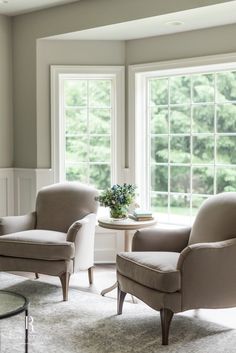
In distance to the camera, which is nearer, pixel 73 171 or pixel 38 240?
pixel 38 240

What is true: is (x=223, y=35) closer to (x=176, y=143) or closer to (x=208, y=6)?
(x=208, y=6)

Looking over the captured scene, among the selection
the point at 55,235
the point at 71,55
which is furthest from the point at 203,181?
the point at 71,55

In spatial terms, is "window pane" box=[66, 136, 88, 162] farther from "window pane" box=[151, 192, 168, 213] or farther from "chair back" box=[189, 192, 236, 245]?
"chair back" box=[189, 192, 236, 245]

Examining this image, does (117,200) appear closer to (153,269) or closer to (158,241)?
(158,241)

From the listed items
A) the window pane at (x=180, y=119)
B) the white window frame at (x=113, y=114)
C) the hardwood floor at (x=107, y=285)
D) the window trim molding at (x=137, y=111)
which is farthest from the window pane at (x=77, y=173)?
the window pane at (x=180, y=119)

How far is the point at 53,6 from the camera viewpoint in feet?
17.4

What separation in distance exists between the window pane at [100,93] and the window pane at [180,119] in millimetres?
735

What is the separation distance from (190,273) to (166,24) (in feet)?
8.04

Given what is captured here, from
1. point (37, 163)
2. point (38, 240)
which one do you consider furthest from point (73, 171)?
point (38, 240)

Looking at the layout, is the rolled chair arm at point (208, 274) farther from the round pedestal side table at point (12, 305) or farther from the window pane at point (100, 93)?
the window pane at point (100, 93)

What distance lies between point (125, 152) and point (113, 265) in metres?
1.20

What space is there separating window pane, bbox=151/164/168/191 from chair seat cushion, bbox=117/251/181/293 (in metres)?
1.70

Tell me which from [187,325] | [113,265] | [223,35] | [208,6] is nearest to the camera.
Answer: [187,325]

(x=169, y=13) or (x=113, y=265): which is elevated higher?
(x=169, y=13)
